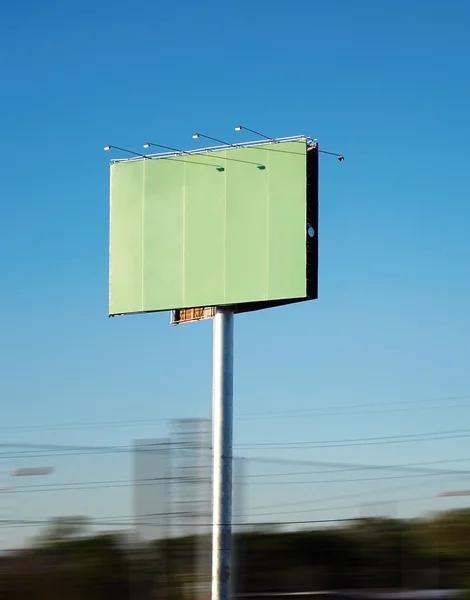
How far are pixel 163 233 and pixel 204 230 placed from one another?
41.9 inches

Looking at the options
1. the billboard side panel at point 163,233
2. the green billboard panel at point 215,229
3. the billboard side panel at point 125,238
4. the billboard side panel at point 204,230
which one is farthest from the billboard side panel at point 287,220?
the billboard side panel at point 125,238

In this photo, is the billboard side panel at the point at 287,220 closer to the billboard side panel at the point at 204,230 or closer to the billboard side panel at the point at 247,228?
the billboard side panel at the point at 247,228

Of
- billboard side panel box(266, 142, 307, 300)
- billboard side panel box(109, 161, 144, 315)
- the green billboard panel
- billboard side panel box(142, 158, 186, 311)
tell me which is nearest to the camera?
billboard side panel box(266, 142, 307, 300)

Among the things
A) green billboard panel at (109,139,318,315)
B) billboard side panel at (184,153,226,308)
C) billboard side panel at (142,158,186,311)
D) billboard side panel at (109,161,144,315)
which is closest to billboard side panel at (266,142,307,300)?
green billboard panel at (109,139,318,315)

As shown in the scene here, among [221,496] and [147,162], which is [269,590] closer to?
[221,496]

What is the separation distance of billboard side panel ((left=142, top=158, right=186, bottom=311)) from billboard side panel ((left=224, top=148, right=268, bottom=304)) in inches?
50.2

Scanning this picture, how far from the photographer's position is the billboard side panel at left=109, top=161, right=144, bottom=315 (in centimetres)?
2478

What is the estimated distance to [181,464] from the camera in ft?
27.1

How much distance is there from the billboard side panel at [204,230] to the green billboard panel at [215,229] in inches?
0.9

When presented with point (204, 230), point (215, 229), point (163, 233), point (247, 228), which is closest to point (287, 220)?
point (247, 228)

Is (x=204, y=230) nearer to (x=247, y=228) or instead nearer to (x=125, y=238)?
(x=247, y=228)

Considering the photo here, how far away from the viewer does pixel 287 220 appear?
23188 millimetres

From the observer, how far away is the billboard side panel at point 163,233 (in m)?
24.4

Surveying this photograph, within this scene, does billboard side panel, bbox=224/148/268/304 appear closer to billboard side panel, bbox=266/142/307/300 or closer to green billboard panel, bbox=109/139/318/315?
green billboard panel, bbox=109/139/318/315
